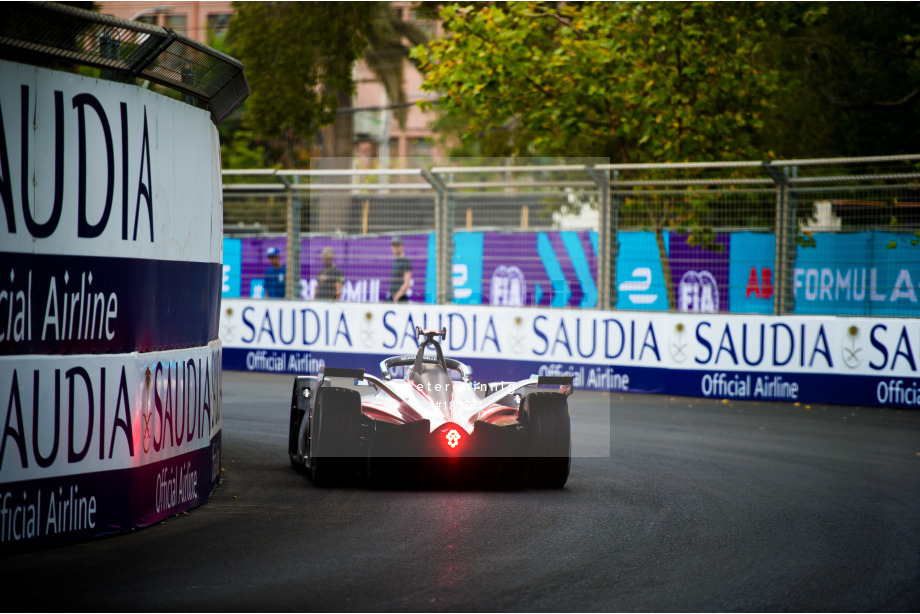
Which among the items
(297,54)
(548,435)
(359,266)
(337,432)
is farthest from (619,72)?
(297,54)

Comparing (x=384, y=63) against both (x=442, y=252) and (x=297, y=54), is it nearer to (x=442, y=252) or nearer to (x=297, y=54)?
(x=297, y=54)

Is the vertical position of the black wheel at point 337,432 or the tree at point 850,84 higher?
the tree at point 850,84

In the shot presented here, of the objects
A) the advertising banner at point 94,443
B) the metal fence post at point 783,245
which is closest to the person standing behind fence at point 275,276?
the metal fence post at point 783,245

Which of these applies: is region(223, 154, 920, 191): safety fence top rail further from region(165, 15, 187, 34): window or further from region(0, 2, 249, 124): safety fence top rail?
region(165, 15, 187, 34): window

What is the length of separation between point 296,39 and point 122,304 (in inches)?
931

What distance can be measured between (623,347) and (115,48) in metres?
10.2

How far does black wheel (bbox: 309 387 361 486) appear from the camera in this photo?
8211 millimetres

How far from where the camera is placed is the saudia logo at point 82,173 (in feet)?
19.4

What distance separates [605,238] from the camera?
16156 millimetres

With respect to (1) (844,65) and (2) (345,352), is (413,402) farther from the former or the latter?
(1) (844,65)

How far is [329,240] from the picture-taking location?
18.4m

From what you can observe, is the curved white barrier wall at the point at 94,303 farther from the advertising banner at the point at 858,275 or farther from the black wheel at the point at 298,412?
the advertising banner at the point at 858,275

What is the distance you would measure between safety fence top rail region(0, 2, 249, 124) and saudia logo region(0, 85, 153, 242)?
0.79 feet

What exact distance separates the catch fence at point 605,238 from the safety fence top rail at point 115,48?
28.3 ft
